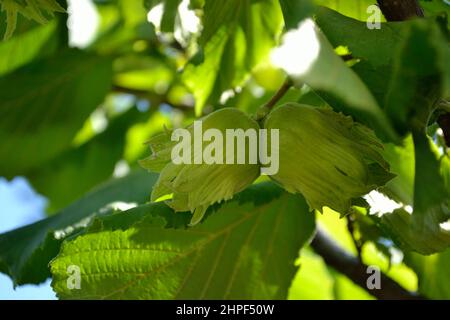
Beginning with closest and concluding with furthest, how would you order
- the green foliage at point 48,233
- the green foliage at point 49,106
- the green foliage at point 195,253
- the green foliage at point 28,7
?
the green foliage at point 28,7, the green foliage at point 195,253, the green foliage at point 48,233, the green foliage at point 49,106

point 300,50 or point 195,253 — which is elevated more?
point 300,50

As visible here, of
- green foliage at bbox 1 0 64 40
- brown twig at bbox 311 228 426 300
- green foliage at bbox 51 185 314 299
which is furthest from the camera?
brown twig at bbox 311 228 426 300

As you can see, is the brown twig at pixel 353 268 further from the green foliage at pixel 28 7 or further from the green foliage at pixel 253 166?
the green foliage at pixel 28 7

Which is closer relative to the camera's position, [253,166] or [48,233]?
[253,166]

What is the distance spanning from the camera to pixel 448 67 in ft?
2.77

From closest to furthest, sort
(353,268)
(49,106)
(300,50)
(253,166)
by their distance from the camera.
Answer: (300,50), (253,166), (353,268), (49,106)

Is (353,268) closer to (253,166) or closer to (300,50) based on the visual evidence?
(253,166)

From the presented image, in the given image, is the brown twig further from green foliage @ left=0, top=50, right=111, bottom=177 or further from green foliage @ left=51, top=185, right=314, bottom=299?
green foliage @ left=0, top=50, right=111, bottom=177

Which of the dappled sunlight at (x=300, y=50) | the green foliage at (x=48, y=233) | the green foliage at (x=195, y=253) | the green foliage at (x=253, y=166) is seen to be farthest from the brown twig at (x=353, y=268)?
the dappled sunlight at (x=300, y=50)

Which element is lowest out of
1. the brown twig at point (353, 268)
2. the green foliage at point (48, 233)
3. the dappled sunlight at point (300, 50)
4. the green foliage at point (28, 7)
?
the brown twig at point (353, 268)

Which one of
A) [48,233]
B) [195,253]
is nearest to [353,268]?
[195,253]

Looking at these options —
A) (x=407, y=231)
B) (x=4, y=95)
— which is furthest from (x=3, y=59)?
(x=407, y=231)

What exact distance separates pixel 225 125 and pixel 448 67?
0.38 metres

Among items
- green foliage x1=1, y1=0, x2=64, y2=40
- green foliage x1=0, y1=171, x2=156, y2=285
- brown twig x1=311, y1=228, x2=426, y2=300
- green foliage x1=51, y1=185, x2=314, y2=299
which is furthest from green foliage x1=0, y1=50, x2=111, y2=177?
green foliage x1=1, y1=0, x2=64, y2=40
